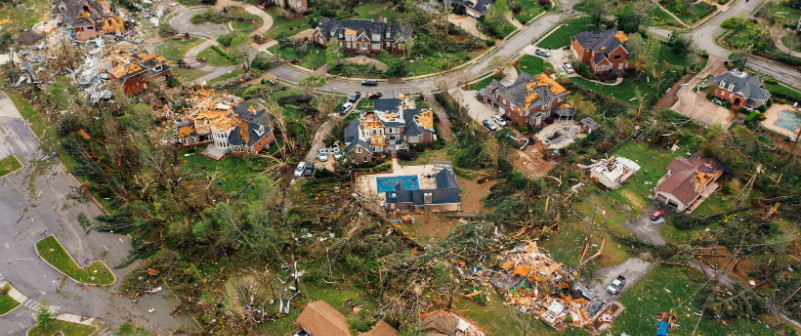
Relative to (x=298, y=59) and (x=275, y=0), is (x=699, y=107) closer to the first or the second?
(x=298, y=59)

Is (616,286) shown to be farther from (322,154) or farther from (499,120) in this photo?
(322,154)

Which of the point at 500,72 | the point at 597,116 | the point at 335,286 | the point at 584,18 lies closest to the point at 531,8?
the point at 584,18

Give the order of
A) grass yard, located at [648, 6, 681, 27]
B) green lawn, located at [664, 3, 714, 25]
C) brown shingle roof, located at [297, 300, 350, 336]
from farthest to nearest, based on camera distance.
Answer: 1. green lawn, located at [664, 3, 714, 25]
2. grass yard, located at [648, 6, 681, 27]
3. brown shingle roof, located at [297, 300, 350, 336]

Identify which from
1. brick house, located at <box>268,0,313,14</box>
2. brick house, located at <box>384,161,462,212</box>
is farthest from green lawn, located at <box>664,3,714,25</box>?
brick house, located at <box>268,0,313,14</box>

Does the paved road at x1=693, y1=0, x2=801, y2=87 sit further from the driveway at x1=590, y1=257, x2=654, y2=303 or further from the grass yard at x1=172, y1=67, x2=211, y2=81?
the grass yard at x1=172, y1=67, x2=211, y2=81

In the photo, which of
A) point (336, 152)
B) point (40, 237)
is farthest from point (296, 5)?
point (40, 237)
